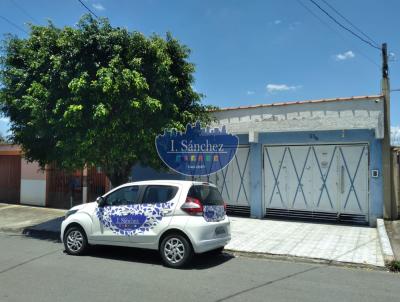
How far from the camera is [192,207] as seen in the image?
298 inches

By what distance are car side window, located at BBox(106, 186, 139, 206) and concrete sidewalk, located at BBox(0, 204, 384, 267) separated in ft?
8.61

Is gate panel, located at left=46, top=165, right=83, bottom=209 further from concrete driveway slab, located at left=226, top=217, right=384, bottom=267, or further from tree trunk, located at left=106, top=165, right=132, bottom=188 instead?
concrete driveway slab, located at left=226, top=217, right=384, bottom=267

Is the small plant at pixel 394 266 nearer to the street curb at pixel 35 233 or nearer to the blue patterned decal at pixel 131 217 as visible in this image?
the blue patterned decal at pixel 131 217

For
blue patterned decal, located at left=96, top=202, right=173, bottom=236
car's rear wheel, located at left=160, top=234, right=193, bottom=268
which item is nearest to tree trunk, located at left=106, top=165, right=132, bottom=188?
blue patterned decal, located at left=96, top=202, right=173, bottom=236

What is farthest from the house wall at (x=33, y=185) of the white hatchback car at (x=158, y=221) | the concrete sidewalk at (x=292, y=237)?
the white hatchback car at (x=158, y=221)

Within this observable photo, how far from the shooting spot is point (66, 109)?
10344 mm

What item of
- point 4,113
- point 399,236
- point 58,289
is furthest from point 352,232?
point 4,113

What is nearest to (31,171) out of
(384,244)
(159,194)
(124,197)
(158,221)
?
(124,197)

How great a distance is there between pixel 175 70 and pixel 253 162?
4.02 m

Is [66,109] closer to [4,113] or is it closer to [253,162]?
[4,113]

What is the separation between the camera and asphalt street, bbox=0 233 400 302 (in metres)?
5.72

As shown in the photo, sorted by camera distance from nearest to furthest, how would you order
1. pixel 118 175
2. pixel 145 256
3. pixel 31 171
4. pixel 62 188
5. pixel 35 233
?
pixel 145 256
pixel 35 233
pixel 118 175
pixel 62 188
pixel 31 171

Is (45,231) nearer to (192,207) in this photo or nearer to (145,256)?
(145,256)

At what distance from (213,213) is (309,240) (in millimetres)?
3435
